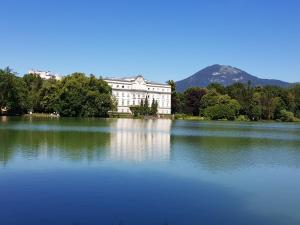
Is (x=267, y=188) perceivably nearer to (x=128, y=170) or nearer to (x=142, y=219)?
(x=128, y=170)

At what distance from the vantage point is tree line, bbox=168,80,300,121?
106438 mm

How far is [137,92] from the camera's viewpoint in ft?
420

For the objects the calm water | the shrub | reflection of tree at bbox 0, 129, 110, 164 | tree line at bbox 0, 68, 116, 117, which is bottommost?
the calm water

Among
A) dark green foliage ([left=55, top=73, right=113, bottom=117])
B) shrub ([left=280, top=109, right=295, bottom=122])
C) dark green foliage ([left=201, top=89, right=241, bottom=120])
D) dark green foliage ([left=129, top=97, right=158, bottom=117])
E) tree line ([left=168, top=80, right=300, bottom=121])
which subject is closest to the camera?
dark green foliage ([left=55, top=73, right=113, bottom=117])

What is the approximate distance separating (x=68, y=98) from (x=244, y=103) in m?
51.6

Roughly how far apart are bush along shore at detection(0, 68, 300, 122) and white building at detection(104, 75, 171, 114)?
351 centimetres

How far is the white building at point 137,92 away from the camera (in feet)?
409

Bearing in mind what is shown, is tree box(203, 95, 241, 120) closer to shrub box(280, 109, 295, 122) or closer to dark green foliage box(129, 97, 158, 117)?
shrub box(280, 109, 295, 122)

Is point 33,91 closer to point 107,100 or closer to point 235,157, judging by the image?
point 107,100

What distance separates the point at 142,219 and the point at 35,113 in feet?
263

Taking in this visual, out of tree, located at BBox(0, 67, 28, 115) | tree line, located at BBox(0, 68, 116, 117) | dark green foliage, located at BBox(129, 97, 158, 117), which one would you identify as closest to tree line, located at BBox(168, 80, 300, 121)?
dark green foliage, located at BBox(129, 97, 158, 117)

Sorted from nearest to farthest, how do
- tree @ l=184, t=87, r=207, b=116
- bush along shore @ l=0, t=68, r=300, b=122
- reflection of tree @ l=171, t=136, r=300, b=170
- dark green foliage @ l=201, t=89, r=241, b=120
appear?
reflection of tree @ l=171, t=136, r=300, b=170 < bush along shore @ l=0, t=68, r=300, b=122 < dark green foliage @ l=201, t=89, r=241, b=120 < tree @ l=184, t=87, r=207, b=116

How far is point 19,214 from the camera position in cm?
993

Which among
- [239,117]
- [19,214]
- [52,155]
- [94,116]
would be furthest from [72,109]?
[19,214]
